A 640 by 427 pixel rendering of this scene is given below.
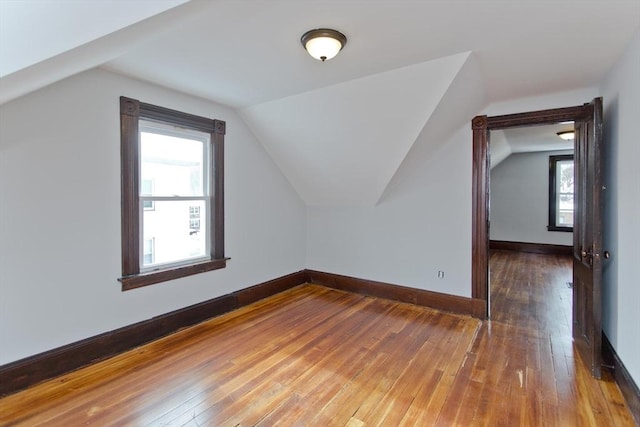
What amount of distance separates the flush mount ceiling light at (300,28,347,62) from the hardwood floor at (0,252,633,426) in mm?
2328

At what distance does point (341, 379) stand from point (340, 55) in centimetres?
242

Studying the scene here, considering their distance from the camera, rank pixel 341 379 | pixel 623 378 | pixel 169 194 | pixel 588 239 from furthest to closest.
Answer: pixel 169 194 → pixel 588 239 → pixel 341 379 → pixel 623 378

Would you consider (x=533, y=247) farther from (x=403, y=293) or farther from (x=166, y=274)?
(x=166, y=274)

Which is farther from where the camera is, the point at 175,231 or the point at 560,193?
the point at 560,193

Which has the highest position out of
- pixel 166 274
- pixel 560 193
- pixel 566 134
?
pixel 566 134

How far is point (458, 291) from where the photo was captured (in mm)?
3730

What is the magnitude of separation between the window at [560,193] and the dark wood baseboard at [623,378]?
5.81 m

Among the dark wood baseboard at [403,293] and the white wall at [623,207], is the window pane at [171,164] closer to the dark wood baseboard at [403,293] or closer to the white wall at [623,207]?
the dark wood baseboard at [403,293]

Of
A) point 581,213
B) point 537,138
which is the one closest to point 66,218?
point 581,213

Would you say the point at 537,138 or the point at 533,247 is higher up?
the point at 537,138

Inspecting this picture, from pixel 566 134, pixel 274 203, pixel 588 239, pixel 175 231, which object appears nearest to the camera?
pixel 588 239

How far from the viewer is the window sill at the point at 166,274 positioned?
9.29 feet

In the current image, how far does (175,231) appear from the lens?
335 cm

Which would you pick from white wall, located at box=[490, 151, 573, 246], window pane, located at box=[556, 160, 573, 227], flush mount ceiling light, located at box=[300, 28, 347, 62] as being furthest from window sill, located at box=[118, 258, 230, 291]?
window pane, located at box=[556, 160, 573, 227]
